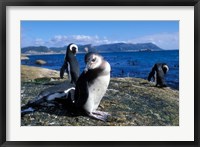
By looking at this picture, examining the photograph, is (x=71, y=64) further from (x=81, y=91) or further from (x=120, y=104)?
(x=120, y=104)

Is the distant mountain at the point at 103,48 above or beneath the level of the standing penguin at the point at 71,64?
above

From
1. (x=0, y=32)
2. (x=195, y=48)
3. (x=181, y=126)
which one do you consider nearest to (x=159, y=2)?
(x=195, y=48)

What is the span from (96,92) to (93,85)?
0.05 meters

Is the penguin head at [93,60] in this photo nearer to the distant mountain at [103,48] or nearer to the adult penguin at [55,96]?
the distant mountain at [103,48]

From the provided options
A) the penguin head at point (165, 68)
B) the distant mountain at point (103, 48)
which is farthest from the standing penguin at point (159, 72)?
the distant mountain at point (103, 48)

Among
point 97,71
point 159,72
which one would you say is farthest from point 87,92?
point 159,72

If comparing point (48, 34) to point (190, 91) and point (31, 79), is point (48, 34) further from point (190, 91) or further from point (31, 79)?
point (190, 91)

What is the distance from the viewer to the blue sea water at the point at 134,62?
11.1 ft

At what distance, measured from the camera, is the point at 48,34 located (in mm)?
3410

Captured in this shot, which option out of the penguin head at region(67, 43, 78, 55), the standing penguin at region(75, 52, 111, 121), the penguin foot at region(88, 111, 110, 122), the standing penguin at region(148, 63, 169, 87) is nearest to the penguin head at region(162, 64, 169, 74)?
the standing penguin at region(148, 63, 169, 87)

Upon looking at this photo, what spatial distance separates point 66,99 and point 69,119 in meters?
0.15

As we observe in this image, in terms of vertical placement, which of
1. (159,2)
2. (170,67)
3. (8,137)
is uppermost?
(159,2)

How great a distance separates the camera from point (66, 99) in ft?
11.3

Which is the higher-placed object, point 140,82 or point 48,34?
point 48,34
